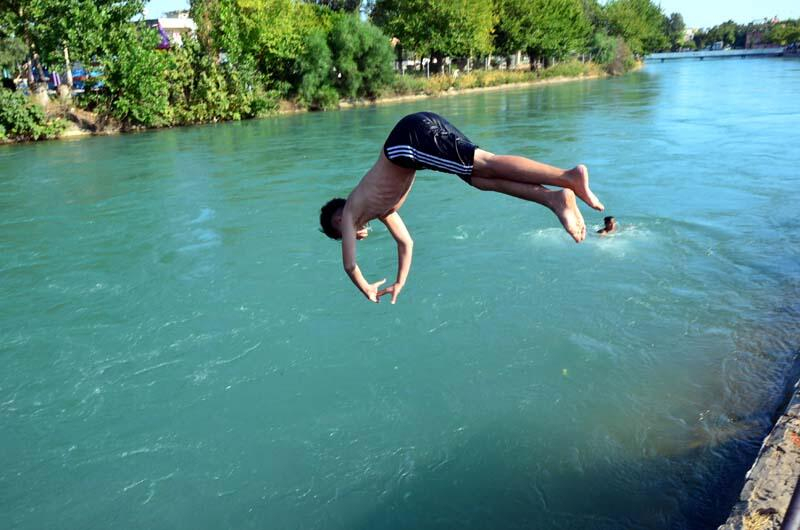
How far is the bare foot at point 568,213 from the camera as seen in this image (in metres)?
4.21

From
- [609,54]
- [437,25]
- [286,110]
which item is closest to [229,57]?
[286,110]

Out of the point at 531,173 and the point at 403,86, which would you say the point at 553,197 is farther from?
the point at 403,86

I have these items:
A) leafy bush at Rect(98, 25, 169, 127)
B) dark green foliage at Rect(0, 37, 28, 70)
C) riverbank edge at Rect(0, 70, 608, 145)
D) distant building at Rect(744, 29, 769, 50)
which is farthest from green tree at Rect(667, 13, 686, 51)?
dark green foliage at Rect(0, 37, 28, 70)

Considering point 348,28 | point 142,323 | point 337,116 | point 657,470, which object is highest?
point 348,28

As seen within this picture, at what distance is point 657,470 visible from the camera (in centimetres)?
643

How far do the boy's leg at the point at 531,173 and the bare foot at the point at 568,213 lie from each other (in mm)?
60

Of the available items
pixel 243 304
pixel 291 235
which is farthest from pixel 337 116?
pixel 243 304

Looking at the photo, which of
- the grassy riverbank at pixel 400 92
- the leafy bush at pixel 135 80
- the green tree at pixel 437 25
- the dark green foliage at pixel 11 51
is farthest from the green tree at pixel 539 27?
the dark green foliage at pixel 11 51

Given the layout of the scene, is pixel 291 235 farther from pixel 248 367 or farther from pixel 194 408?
pixel 194 408

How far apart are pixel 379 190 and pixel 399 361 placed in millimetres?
4186

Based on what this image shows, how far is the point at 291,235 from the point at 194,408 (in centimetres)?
664

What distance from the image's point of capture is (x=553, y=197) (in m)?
4.42

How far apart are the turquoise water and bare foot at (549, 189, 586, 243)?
9.76ft

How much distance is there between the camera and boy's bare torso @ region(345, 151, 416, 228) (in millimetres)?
4926
